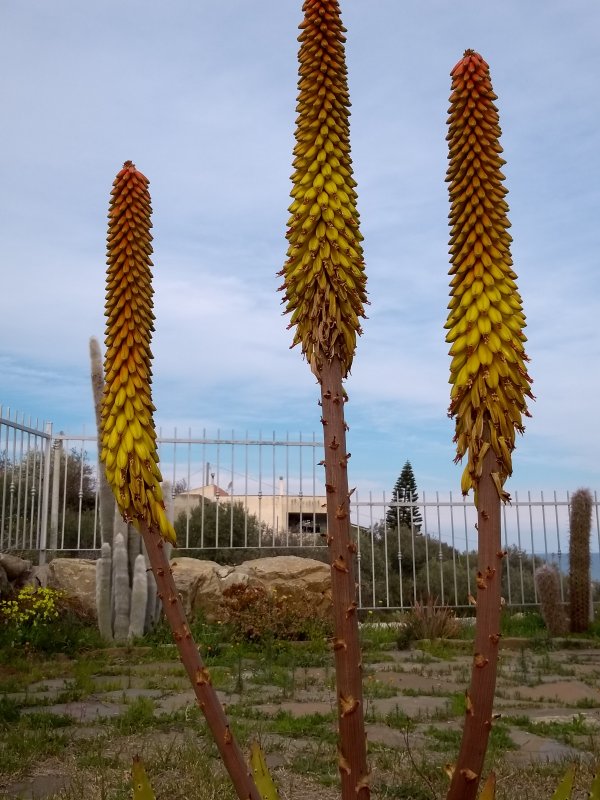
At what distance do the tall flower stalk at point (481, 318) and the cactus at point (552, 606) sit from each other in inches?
452

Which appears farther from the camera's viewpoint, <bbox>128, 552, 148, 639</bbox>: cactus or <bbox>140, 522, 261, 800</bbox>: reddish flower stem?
<bbox>128, 552, 148, 639</bbox>: cactus

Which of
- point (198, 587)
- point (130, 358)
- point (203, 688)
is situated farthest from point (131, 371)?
point (198, 587)

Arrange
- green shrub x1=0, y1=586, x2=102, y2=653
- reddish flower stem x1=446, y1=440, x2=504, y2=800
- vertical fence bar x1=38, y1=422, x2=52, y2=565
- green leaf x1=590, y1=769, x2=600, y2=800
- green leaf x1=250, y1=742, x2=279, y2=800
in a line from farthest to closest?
vertical fence bar x1=38, y1=422, x2=52, y2=565 < green shrub x1=0, y1=586, x2=102, y2=653 < green leaf x1=250, y1=742, x2=279, y2=800 < green leaf x1=590, y1=769, x2=600, y2=800 < reddish flower stem x1=446, y1=440, x2=504, y2=800

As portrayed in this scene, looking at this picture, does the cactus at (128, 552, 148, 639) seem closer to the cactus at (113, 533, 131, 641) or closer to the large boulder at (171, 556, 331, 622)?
the cactus at (113, 533, 131, 641)

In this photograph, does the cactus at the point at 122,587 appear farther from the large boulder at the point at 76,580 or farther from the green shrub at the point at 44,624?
the large boulder at the point at 76,580

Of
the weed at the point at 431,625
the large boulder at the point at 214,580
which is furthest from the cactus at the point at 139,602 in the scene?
the weed at the point at 431,625

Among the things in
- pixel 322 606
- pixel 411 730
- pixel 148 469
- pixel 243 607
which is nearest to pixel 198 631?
pixel 243 607

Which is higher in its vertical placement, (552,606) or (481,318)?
(481,318)

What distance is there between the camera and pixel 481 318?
8.96 feet

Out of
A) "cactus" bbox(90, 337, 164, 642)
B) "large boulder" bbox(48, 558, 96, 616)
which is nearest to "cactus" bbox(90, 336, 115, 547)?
"cactus" bbox(90, 337, 164, 642)

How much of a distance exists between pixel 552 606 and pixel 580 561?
967mm

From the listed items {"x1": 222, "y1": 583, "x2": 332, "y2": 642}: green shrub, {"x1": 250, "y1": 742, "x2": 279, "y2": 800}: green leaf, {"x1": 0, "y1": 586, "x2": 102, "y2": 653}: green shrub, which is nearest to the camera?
{"x1": 250, "y1": 742, "x2": 279, "y2": 800}: green leaf

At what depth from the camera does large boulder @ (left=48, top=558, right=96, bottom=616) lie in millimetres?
12938

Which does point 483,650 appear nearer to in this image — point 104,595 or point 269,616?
Result: point 269,616
